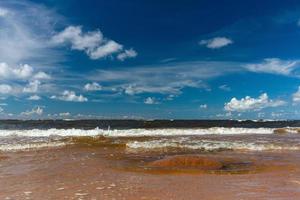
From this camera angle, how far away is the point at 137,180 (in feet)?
36.8

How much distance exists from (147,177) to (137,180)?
1.98 ft

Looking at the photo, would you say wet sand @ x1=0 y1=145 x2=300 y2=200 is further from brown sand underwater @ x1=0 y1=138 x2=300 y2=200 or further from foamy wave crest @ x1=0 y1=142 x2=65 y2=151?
foamy wave crest @ x1=0 y1=142 x2=65 y2=151

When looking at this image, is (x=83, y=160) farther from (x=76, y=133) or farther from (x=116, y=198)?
(x=76, y=133)

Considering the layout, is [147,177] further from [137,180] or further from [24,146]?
[24,146]

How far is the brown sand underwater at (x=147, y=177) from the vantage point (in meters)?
9.28

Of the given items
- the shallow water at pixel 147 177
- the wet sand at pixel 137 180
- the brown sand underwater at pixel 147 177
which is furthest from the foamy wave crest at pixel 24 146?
the wet sand at pixel 137 180

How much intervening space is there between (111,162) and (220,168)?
4.50 metres

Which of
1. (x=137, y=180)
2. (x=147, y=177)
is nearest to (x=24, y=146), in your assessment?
(x=147, y=177)

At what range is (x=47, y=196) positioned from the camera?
9016 millimetres

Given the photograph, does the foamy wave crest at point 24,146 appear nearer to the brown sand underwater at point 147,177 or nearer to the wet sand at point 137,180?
the brown sand underwater at point 147,177

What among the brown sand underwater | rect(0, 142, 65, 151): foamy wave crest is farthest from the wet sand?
rect(0, 142, 65, 151): foamy wave crest

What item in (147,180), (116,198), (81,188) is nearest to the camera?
(116,198)

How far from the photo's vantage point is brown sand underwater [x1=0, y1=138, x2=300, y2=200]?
30.5 ft

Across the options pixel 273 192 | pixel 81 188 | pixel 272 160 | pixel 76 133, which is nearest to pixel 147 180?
pixel 81 188
